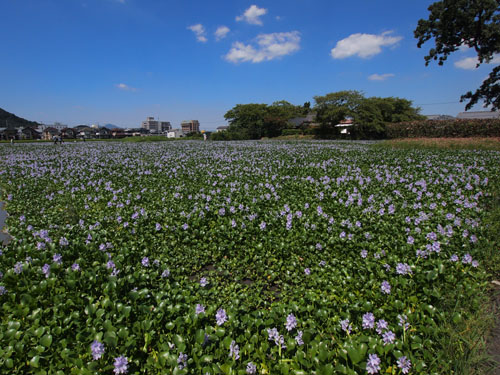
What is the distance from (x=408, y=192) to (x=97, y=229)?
6.30 meters

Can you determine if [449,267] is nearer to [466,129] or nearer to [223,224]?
[223,224]

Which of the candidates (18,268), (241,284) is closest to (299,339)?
(241,284)

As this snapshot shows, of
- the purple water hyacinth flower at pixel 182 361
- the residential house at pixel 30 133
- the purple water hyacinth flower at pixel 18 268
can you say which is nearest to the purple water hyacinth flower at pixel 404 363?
the purple water hyacinth flower at pixel 182 361

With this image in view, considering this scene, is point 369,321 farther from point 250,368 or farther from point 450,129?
point 450,129

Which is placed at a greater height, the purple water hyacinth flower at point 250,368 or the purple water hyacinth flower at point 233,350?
the purple water hyacinth flower at point 233,350

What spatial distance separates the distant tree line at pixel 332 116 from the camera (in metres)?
36.6

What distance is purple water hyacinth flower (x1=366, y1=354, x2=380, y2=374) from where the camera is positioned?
1.72 meters

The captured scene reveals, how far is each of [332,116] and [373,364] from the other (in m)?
39.7

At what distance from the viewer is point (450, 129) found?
2653 centimetres

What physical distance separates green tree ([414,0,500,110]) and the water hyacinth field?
84.8ft

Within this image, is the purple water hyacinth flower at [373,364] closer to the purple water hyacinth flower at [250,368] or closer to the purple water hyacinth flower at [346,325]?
the purple water hyacinth flower at [346,325]

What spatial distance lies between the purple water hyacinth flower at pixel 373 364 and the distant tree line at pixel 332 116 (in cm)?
3766

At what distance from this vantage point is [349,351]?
1.81m

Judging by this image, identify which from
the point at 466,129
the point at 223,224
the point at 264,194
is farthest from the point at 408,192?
the point at 466,129
